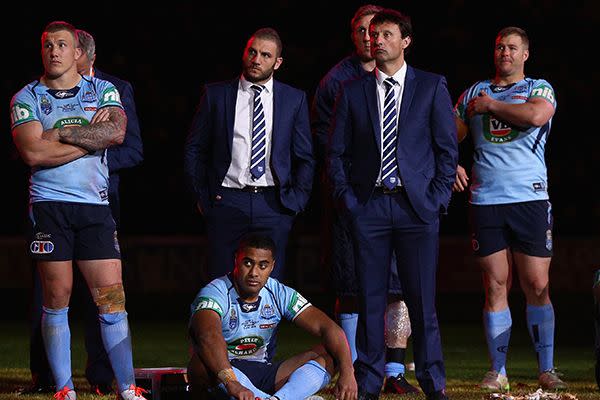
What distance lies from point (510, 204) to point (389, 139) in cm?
127

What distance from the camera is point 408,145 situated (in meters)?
7.29

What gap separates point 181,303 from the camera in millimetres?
15820

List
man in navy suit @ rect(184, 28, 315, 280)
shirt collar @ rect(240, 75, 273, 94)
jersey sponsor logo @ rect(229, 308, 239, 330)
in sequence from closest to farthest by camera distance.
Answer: jersey sponsor logo @ rect(229, 308, 239, 330) < man in navy suit @ rect(184, 28, 315, 280) < shirt collar @ rect(240, 75, 273, 94)

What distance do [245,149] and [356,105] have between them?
77cm

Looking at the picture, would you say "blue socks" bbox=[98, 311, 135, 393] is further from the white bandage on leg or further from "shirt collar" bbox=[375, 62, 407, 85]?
"shirt collar" bbox=[375, 62, 407, 85]

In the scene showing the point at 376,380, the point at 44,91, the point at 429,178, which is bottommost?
the point at 376,380

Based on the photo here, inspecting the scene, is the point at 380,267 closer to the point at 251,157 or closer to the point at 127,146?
the point at 251,157

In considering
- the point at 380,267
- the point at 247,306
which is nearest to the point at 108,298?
the point at 247,306

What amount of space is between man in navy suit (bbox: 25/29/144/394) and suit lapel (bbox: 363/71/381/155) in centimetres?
153

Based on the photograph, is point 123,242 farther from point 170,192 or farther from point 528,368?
point 528,368

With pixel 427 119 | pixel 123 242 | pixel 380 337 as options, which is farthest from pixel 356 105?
pixel 123 242

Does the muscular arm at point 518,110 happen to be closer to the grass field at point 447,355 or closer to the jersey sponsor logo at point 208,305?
the grass field at point 447,355

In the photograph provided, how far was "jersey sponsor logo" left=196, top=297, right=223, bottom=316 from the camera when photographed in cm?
679

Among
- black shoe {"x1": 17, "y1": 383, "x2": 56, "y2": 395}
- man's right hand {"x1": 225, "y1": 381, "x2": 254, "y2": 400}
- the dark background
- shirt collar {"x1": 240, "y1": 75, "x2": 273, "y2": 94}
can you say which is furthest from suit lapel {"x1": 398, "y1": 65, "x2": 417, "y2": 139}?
the dark background
